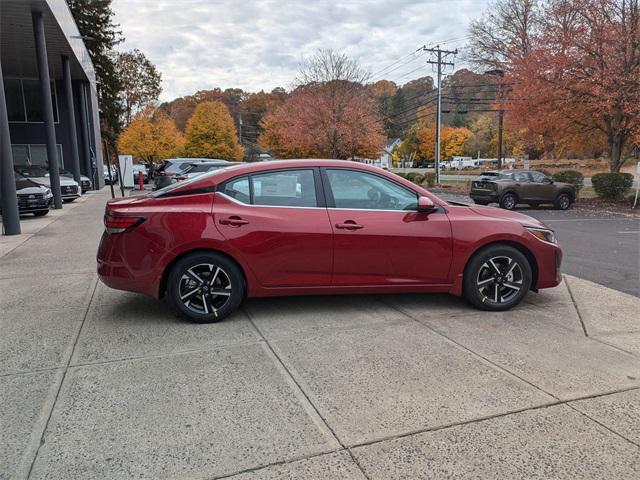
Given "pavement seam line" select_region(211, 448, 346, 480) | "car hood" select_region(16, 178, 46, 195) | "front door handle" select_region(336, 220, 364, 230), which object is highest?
"car hood" select_region(16, 178, 46, 195)

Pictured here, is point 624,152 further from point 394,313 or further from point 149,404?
point 149,404

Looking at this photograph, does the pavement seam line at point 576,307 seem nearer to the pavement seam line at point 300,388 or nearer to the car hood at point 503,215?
the car hood at point 503,215

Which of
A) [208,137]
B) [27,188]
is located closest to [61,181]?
[27,188]

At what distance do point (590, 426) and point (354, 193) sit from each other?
2850 mm

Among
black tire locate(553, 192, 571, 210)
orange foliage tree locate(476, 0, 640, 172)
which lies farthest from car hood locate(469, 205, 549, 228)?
orange foliage tree locate(476, 0, 640, 172)

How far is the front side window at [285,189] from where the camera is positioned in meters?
4.79

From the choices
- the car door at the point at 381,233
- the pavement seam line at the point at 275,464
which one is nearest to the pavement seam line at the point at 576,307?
the car door at the point at 381,233

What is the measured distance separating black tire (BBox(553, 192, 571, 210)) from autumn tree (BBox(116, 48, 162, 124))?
6022 cm

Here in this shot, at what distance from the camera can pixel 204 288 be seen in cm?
460

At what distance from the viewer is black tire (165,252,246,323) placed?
14.9 feet

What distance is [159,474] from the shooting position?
2.48 meters

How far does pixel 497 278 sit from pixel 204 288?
2.98 meters

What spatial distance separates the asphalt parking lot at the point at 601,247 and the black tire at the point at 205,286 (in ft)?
16.5

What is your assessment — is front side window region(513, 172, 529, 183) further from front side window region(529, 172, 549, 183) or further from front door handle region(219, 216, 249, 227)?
front door handle region(219, 216, 249, 227)
